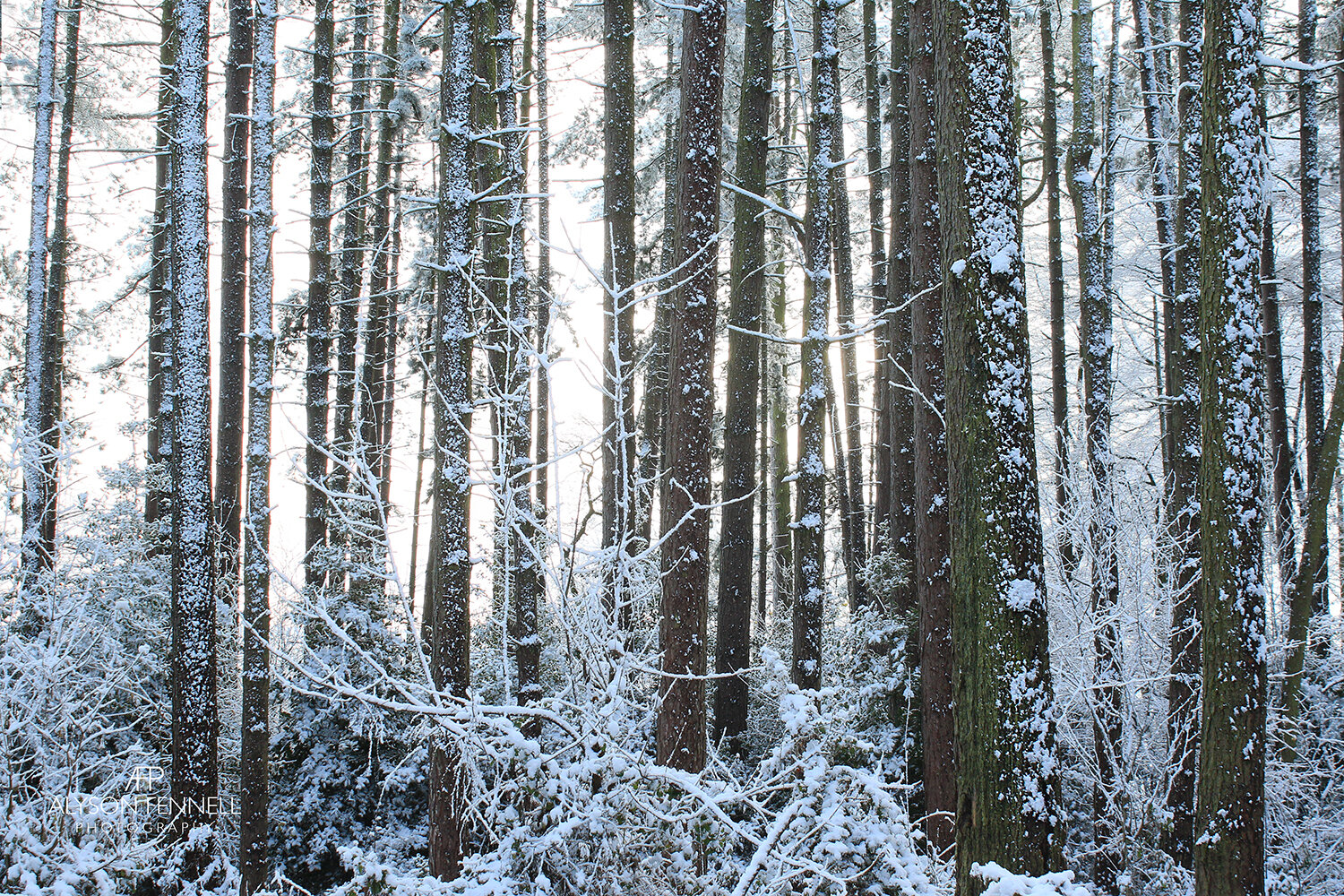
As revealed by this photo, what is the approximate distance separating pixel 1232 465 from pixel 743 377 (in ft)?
16.6

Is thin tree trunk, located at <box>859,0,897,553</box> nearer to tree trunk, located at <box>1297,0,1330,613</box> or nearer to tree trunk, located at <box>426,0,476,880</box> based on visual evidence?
tree trunk, located at <box>1297,0,1330,613</box>

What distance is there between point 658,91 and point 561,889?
16.0 meters

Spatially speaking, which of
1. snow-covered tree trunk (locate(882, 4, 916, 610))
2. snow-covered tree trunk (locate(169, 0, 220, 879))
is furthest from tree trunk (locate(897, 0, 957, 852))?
snow-covered tree trunk (locate(169, 0, 220, 879))

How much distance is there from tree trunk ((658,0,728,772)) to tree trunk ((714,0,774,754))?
1.65 meters

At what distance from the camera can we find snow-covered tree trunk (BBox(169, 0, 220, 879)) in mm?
7395

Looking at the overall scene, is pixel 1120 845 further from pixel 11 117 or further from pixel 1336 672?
pixel 11 117

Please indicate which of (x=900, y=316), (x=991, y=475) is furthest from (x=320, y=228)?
(x=991, y=475)

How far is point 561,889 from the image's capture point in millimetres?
4094

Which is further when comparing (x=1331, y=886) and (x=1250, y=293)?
(x=1331, y=886)

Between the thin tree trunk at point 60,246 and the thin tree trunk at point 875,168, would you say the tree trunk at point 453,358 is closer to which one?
the thin tree trunk at point 875,168

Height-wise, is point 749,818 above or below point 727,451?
below

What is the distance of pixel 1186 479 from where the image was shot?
8.95 metres

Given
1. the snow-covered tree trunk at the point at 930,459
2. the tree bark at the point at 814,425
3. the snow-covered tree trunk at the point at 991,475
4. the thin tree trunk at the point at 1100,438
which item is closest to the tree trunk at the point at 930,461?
the snow-covered tree trunk at the point at 930,459

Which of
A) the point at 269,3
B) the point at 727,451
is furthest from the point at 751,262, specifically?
the point at 269,3
